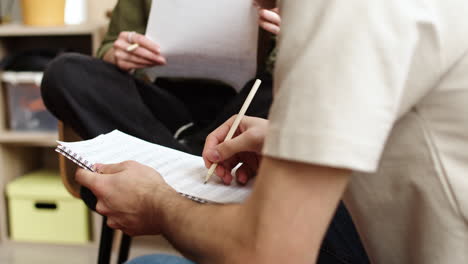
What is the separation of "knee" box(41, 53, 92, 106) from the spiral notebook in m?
0.27

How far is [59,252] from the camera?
1.85 metres

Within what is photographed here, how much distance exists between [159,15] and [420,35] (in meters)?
0.76

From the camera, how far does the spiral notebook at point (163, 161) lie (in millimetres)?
583

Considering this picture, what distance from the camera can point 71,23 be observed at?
Result: 1918 mm

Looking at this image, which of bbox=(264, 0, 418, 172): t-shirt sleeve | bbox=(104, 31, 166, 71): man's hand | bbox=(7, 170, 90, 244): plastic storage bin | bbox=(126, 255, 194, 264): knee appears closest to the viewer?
bbox=(264, 0, 418, 172): t-shirt sleeve

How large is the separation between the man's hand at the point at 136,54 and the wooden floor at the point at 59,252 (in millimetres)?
827

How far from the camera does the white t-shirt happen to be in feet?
1.24

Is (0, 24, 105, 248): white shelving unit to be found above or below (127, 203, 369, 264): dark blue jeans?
below

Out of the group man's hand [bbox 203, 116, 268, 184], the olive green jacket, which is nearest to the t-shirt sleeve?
man's hand [bbox 203, 116, 268, 184]

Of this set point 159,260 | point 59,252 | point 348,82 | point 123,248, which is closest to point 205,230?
point 159,260

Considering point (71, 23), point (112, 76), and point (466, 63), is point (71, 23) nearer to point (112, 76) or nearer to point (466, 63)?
point (112, 76)

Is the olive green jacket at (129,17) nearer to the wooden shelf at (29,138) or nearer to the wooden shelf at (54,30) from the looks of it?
the wooden shelf at (54,30)

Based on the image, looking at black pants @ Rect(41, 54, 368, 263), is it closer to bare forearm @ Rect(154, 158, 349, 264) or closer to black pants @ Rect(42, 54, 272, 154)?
black pants @ Rect(42, 54, 272, 154)

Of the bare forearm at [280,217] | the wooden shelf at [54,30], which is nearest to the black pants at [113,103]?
the bare forearm at [280,217]
